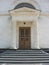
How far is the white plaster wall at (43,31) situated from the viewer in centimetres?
1725

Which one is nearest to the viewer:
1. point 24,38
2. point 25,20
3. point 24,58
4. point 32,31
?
point 24,58

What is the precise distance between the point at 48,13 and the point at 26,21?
7.31 ft

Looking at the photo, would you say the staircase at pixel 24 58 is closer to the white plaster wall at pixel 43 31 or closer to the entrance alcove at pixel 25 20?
the entrance alcove at pixel 25 20

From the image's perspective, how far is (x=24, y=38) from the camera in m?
17.8

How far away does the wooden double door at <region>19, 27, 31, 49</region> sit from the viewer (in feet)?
57.6

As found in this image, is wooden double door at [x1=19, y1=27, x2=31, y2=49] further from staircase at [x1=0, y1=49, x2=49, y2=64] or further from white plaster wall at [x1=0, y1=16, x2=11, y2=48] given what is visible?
staircase at [x1=0, y1=49, x2=49, y2=64]

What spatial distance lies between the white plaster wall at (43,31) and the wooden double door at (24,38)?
3.83 feet

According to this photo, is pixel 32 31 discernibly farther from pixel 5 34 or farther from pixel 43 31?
pixel 5 34

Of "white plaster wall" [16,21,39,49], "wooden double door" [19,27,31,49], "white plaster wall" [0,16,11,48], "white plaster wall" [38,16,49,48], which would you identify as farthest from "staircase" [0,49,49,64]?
"wooden double door" [19,27,31,49]

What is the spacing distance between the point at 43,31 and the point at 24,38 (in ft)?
6.51

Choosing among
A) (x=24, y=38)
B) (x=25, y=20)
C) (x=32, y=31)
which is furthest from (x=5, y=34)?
(x=32, y=31)

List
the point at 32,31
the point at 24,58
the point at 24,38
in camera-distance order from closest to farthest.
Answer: the point at 24,58 < the point at 32,31 < the point at 24,38

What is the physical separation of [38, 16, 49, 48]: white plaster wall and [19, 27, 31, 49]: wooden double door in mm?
1168

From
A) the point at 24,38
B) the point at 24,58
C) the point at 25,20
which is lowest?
the point at 24,58
